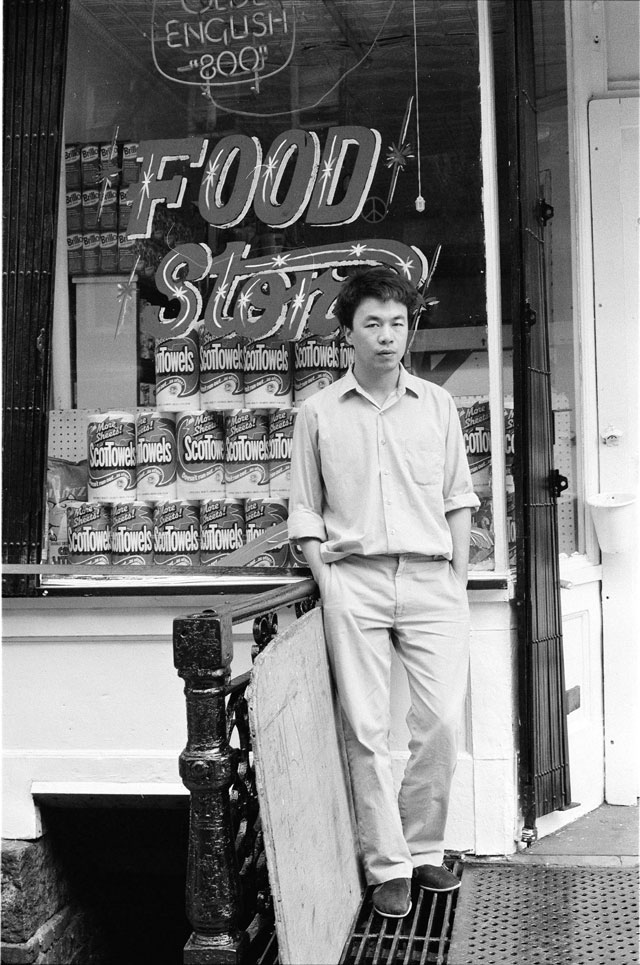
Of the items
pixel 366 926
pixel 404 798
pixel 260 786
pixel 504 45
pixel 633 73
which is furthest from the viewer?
pixel 633 73

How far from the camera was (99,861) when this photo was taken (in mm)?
4859

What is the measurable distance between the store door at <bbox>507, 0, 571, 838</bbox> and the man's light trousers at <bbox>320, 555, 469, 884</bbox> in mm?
487

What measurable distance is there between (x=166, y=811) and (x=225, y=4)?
335 centimetres

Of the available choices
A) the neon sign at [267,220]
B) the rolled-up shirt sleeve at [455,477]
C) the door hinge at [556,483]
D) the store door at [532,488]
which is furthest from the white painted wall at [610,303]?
the rolled-up shirt sleeve at [455,477]

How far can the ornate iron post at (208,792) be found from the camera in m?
2.79

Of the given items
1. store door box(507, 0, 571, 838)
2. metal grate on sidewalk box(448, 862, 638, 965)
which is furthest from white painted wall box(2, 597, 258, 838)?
metal grate on sidewalk box(448, 862, 638, 965)

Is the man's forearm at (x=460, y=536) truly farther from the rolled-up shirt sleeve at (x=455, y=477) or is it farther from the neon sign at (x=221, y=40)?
the neon sign at (x=221, y=40)

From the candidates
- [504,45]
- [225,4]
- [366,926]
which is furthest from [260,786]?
[225,4]

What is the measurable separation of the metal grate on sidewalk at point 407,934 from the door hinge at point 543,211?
8.40ft

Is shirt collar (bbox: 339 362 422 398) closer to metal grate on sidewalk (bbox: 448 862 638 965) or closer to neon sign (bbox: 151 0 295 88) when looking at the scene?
neon sign (bbox: 151 0 295 88)

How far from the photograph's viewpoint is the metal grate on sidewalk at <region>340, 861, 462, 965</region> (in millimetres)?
3373

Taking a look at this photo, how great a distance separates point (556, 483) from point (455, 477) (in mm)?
761

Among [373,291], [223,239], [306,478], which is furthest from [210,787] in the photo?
[223,239]

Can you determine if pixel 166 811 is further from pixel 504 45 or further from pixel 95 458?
pixel 504 45
